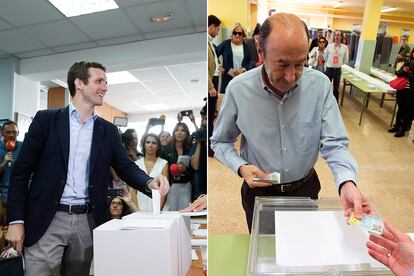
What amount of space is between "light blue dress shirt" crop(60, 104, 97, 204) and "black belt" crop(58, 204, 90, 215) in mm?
15

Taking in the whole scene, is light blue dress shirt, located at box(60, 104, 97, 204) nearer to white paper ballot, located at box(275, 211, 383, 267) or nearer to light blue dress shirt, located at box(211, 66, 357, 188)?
light blue dress shirt, located at box(211, 66, 357, 188)

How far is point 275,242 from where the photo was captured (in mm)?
887

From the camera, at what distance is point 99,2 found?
4.17 feet

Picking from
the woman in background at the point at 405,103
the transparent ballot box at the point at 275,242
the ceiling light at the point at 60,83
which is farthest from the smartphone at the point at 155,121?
the woman in background at the point at 405,103

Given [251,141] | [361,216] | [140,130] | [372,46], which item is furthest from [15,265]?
[372,46]

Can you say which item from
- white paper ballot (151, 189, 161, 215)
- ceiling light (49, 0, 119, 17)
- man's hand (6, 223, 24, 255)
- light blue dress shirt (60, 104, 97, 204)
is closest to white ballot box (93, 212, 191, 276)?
white paper ballot (151, 189, 161, 215)

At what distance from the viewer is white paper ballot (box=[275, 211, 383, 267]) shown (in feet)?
2.64

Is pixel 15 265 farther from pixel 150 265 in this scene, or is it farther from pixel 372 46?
pixel 372 46

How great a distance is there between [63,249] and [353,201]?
3.47 ft

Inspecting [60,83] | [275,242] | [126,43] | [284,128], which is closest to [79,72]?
[60,83]

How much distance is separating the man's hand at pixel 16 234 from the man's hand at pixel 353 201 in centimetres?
111

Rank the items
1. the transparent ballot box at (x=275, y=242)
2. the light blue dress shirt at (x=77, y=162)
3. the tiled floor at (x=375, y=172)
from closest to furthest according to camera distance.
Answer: the transparent ballot box at (x=275, y=242)
the tiled floor at (x=375, y=172)
the light blue dress shirt at (x=77, y=162)

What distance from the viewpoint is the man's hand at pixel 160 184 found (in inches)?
49.3

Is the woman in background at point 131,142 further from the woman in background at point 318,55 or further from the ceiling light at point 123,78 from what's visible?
the woman in background at point 318,55
